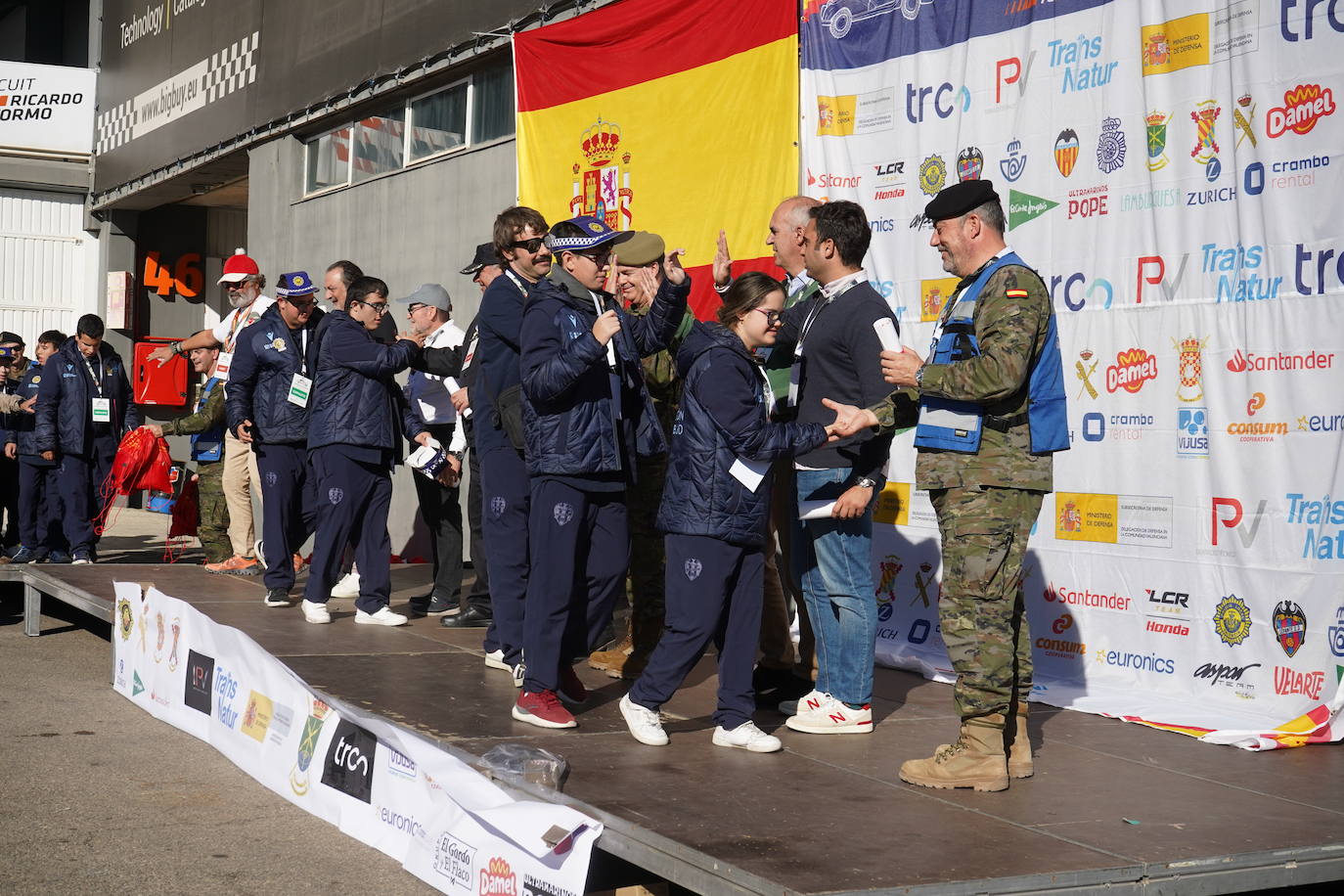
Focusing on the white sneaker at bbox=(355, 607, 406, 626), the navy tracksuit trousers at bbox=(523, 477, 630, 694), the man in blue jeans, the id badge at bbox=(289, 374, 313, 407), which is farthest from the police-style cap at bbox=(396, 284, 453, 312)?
the man in blue jeans

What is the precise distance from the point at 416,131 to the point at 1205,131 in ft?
26.5

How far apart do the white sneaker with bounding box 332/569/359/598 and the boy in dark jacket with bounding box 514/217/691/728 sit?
145 inches

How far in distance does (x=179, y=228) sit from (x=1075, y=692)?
17.7 metres

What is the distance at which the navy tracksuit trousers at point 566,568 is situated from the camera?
4.76 metres

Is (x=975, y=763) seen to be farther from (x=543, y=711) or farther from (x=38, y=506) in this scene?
(x=38, y=506)

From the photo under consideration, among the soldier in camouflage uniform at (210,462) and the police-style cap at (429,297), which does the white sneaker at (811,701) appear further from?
the soldier in camouflage uniform at (210,462)

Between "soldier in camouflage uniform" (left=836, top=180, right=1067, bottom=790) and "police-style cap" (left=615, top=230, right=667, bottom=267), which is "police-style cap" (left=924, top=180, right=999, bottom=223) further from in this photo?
"police-style cap" (left=615, top=230, right=667, bottom=267)

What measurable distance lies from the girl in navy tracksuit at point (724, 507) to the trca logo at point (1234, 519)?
6.26 ft

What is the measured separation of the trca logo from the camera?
5.29 metres

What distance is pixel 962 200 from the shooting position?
4.19m

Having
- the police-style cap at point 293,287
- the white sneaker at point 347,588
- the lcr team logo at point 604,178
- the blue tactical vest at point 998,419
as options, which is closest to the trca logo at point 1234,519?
the blue tactical vest at point 998,419

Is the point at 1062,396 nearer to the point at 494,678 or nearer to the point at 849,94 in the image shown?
the point at 494,678

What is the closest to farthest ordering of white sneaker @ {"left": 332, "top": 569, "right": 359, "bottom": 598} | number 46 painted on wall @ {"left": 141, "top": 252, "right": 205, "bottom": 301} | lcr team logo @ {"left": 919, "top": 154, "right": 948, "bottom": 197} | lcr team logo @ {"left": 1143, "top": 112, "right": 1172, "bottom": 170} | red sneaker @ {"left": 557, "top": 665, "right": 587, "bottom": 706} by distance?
red sneaker @ {"left": 557, "top": 665, "right": 587, "bottom": 706} < lcr team logo @ {"left": 1143, "top": 112, "right": 1172, "bottom": 170} < lcr team logo @ {"left": 919, "top": 154, "right": 948, "bottom": 197} < white sneaker @ {"left": 332, "top": 569, "right": 359, "bottom": 598} < number 46 painted on wall @ {"left": 141, "top": 252, "right": 205, "bottom": 301}

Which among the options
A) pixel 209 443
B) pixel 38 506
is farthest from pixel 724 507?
pixel 38 506
